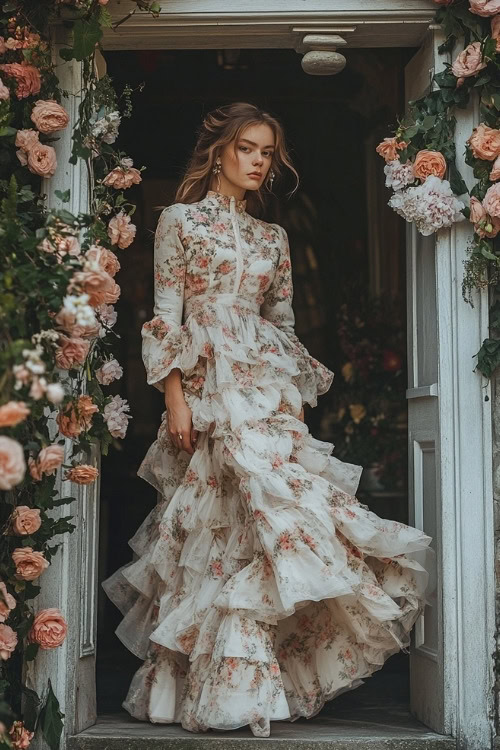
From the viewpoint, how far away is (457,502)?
13.5ft

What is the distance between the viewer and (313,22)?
4273 mm

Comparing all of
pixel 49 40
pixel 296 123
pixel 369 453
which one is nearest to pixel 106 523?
pixel 369 453

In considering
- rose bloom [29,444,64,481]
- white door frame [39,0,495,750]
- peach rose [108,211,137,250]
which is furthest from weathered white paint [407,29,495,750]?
rose bloom [29,444,64,481]

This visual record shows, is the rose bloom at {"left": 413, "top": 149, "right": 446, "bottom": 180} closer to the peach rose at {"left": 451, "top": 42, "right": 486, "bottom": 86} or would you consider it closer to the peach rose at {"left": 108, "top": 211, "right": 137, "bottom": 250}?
the peach rose at {"left": 451, "top": 42, "right": 486, "bottom": 86}

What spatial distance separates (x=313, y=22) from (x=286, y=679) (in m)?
2.52

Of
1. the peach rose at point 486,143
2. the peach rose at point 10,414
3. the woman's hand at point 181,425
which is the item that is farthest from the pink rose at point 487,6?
the peach rose at point 10,414

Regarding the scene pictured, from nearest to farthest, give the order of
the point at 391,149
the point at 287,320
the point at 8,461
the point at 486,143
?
1. the point at 8,461
2. the point at 486,143
3. the point at 391,149
4. the point at 287,320

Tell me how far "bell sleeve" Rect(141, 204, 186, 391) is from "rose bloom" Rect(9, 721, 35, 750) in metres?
1.32

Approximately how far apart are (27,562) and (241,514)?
2.77ft

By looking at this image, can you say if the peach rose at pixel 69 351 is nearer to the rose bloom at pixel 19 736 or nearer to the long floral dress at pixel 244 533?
the long floral dress at pixel 244 533

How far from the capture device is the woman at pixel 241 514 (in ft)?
12.5

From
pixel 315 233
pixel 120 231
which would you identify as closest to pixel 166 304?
pixel 120 231

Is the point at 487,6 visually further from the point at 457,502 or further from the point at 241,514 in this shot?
the point at 241,514

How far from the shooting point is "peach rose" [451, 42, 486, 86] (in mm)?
4082
